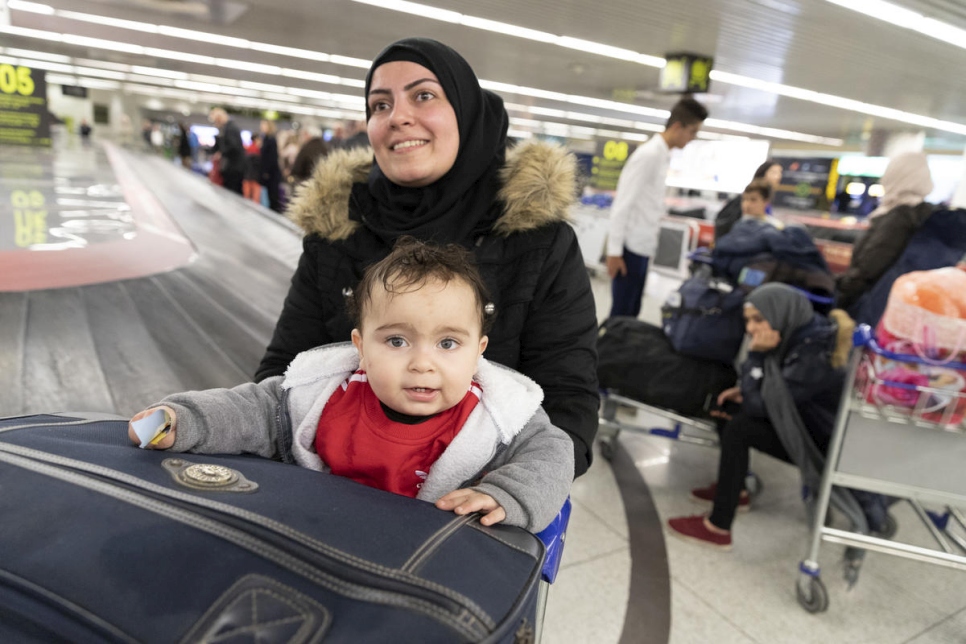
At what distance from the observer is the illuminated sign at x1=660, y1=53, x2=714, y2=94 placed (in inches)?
428

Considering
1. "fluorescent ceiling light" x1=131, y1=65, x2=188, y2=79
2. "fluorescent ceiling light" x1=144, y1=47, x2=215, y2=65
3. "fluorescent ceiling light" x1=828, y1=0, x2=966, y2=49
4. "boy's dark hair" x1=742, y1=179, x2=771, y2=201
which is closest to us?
"boy's dark hair" x1=742, y1=179, x2=771, y2=201

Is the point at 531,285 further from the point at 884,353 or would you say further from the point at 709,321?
the point at 709,321

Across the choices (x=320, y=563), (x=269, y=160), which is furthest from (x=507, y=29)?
(x=320, y=563)

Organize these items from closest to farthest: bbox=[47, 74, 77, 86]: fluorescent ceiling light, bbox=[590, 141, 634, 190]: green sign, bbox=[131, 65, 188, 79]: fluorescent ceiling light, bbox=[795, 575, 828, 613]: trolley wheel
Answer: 1. bbox=[795, 575, 828, 613]: trolley wheel
2. bbox=[590, 141, 634, 190]: green sign
3. bbox=[131, 65, 188, 79]: fluorescent ceiling light
4. bbox=[47, 74, 77, 86]: fluorescent ceiling light

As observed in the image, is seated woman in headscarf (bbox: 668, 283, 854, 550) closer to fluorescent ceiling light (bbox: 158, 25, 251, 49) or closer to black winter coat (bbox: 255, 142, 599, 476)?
black winter coat (bbox: 255, 142, 599, 476)

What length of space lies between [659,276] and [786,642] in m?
7.99

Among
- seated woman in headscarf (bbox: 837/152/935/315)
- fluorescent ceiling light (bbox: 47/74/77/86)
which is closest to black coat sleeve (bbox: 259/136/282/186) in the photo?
seated woman in headscarf (bbox: 837/152/935/315)

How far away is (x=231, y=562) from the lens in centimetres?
59

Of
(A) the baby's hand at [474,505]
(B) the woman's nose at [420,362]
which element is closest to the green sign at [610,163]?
(B) the woman's nose at [420,362]

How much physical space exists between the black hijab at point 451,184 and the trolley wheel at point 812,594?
1802 millimetres

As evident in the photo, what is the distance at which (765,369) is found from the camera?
2.39m

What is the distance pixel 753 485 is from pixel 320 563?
2.89m

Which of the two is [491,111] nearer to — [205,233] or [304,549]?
[304,549]

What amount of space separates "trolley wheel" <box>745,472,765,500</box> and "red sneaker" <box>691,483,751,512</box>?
11 cm
